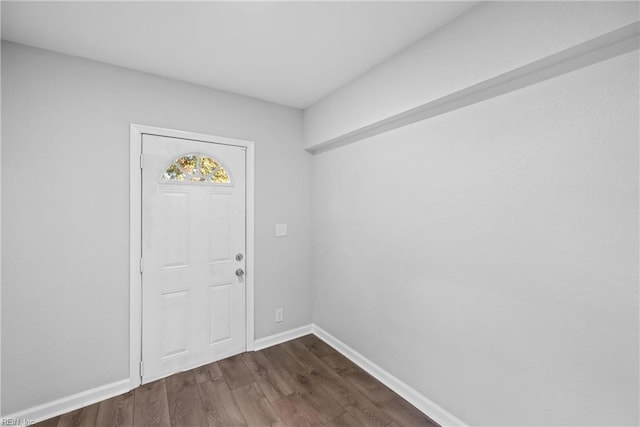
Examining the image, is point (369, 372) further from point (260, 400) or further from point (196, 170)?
point (196, 170)

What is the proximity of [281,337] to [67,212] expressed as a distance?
212cm

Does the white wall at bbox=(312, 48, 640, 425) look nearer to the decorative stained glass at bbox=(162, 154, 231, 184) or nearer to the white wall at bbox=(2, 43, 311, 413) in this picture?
the decorative stained glass at bbox=(162, 154, 231, 184)

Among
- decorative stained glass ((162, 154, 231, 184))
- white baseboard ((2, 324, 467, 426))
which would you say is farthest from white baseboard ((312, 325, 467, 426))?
decorative stained glass ((162, 154, 231, 184))

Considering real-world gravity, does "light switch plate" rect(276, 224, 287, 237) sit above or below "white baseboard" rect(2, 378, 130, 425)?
above

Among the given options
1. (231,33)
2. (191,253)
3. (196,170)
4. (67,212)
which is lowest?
(191,253)

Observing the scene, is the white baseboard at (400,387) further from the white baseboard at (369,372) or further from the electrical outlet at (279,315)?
the electrical outlet at (279,315)

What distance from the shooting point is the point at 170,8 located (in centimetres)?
147

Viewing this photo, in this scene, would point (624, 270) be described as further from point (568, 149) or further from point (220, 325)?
point (220, 325)

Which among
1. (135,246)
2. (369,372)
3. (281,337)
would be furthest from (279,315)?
(135,246)

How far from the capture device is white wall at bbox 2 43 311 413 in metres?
1.72

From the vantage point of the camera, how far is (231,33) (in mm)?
1677

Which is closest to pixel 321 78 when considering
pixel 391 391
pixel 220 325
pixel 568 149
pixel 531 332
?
pixel 568 149

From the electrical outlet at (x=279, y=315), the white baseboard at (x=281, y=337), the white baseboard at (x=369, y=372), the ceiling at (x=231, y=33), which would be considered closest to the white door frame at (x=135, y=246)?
the white baseboard at (x=369, y=372)

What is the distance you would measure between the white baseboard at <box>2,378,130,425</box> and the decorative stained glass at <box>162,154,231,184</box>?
163 centimetres
